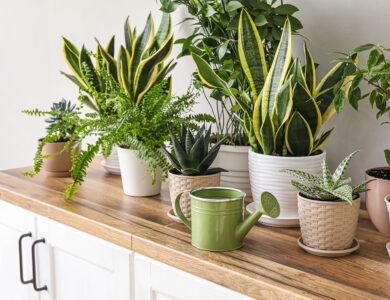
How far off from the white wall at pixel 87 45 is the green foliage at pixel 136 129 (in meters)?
0.38

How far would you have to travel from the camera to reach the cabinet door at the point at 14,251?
1.37m

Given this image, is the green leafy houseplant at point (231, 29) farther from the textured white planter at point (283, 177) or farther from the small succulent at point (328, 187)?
the small succulent at point (328, 187)

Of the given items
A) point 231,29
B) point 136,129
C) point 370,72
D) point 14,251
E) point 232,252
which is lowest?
point 14,251

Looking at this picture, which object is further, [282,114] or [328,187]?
[282,114]

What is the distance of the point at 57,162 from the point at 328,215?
0.92 meters

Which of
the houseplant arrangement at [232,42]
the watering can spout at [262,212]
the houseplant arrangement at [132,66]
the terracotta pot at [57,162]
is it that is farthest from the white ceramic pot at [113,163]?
the watering can spout at [262,212]

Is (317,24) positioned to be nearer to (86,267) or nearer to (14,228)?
(86,267)

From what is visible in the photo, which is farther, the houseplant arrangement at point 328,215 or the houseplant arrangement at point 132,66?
the houseplant arrangement at point 132,66

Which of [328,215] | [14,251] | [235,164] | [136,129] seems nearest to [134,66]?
[136,129]

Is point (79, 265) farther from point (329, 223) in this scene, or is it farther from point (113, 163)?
point (329, 223)

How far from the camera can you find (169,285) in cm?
99

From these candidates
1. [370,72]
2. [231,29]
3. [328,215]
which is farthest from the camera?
[231,29]

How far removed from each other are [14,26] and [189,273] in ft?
6.23

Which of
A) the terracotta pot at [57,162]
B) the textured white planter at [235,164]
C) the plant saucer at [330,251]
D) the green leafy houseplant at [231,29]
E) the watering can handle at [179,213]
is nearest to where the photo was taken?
the plant saucer at [330,251]
